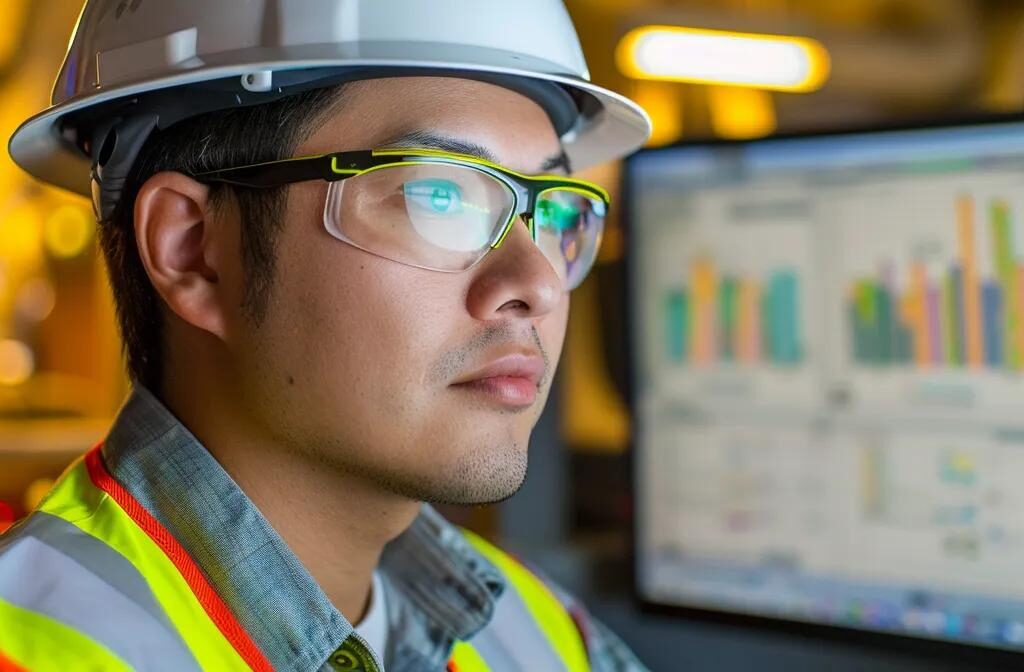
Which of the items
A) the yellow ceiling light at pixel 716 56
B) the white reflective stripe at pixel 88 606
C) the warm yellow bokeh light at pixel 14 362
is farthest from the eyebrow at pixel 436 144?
the warm yellow bokeh light at pixel 14 362

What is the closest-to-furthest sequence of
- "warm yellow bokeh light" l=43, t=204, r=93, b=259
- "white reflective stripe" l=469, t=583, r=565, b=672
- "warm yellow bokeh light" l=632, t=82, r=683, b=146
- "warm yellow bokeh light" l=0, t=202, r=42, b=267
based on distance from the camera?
"white reflective stripe" l=469, t=583, r=565, b=672 → "warm yellow bokeh light" l=0, t=202, r=42, b=267 → "warm yellow bokeh light" l=43, t=204, r=93, b=259 → "warm yellow bokeh light" l=632, t=82, r=683, b=146

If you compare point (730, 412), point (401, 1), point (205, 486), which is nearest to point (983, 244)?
point (730, 412)

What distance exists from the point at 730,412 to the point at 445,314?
51 cm

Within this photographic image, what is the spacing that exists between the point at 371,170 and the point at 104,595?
15.0 inches

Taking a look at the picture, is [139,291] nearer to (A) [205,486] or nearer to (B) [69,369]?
(A) [205,486]

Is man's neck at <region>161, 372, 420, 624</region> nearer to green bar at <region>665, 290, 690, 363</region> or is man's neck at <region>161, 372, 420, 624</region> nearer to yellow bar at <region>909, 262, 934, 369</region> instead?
green bar at <region>665, 290, 690, 363</region>

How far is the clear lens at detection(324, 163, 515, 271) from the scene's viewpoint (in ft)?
2.91

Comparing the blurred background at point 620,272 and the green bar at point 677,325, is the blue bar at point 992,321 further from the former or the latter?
the green bar at point 677,325

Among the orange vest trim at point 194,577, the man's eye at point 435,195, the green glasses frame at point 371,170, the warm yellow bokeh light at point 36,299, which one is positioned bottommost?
the orange vest trim at point 194,577

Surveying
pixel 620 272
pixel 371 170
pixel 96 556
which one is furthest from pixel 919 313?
pixel 96 556

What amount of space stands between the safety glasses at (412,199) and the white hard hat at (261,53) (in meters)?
0.07

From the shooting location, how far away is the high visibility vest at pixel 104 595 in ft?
2.41

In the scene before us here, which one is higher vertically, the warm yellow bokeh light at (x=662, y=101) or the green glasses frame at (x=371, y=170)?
the warm yellow bokeh light at (x=662, y=101)

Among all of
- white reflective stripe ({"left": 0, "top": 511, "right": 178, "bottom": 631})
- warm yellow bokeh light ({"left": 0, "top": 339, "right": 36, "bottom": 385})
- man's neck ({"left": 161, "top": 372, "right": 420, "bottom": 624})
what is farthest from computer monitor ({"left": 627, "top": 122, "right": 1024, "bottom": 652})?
warm yellow bokeh light ({"left": 0, "top": 339, "right": 36, "bottom": 385})
